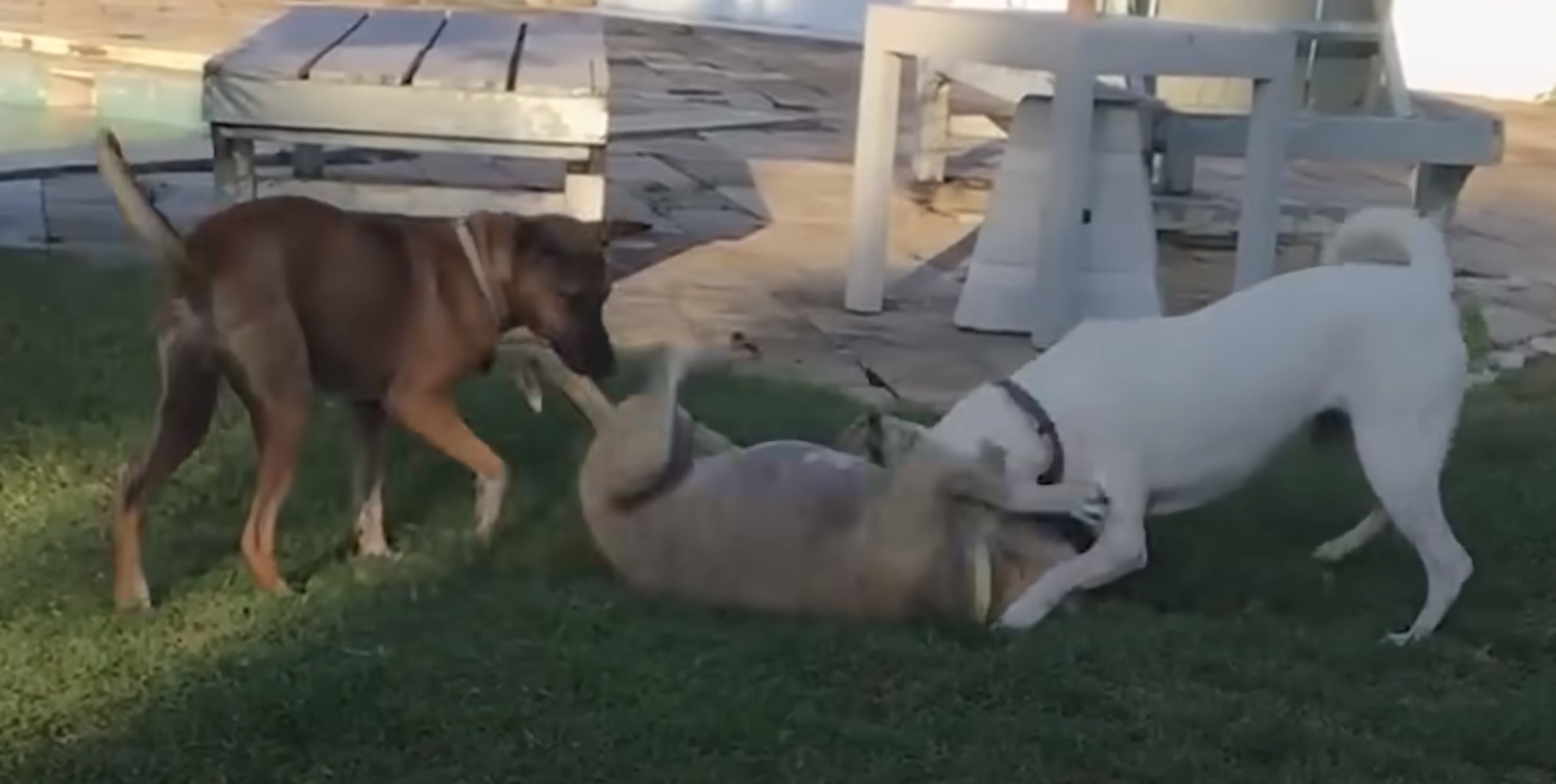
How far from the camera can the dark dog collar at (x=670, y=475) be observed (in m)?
3.64

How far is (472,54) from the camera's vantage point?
640 cm

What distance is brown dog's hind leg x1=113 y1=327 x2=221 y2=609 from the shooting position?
11.2ft

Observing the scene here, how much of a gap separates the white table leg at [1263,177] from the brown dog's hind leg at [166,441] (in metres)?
3.22

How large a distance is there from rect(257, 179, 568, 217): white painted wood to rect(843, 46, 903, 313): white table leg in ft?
2.74

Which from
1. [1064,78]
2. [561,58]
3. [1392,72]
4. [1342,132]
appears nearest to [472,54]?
[561,58]

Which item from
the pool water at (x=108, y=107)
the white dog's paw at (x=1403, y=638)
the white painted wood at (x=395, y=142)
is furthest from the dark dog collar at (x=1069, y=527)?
Answer: the pool water at (x=108, y=107)

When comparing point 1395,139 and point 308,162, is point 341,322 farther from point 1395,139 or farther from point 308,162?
point 1395,139

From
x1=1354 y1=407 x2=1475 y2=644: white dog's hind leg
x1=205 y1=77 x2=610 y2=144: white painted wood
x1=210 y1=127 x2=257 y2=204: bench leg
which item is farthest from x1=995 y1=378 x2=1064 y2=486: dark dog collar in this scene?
x1=210 y1=127 x2=257 y2=204: bench leg

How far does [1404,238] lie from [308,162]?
3955 mm

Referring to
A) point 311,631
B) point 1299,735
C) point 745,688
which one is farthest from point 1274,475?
point 311,631

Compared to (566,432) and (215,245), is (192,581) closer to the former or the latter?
(215,245)

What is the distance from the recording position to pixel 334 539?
151 inches

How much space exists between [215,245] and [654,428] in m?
0.77

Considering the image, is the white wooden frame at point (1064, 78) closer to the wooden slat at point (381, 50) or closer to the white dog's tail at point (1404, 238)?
the wooden slat at point (381, 50)
